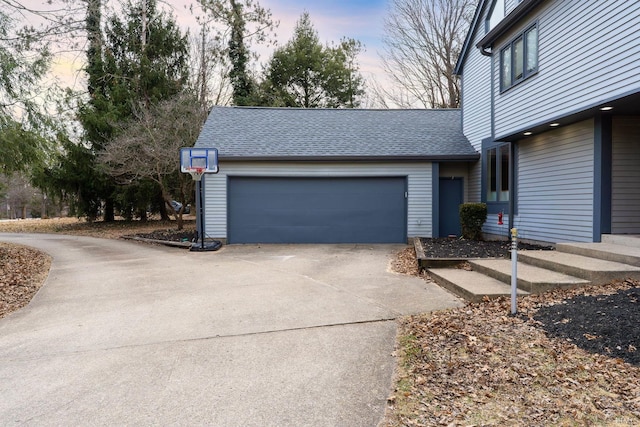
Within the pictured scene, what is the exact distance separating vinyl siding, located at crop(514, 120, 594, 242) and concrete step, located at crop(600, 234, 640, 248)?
0.33 metres

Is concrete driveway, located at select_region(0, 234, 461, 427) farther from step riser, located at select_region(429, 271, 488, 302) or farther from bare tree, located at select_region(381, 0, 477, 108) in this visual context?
bare tree, located at select_region(381, 0, 477, 108)

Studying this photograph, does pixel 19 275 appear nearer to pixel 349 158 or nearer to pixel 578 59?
pixel 349 158

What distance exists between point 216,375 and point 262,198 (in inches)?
370

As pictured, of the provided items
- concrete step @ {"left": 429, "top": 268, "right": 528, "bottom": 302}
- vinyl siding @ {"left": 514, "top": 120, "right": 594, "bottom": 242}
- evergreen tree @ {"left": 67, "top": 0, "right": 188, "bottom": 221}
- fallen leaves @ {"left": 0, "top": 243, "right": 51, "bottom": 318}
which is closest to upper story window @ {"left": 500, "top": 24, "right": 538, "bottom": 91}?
vinyl siding @ {"left": 514, "top": 120, "right": 594, "bottom": 242}

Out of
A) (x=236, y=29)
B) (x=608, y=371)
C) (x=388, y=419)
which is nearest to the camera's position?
(x=388, y=419)

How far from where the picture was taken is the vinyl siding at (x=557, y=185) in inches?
299

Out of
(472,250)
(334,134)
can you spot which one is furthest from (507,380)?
(334,134)

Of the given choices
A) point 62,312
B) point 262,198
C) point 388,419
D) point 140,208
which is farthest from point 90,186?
point 388,419

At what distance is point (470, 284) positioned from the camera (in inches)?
229

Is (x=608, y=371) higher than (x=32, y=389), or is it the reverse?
(x=608, y=371)

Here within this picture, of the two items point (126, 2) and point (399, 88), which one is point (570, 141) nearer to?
point (399, 88)

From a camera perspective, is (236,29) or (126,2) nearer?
(126,2)

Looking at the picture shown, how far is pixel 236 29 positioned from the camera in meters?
24.6

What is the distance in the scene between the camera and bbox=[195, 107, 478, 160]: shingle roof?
12297mm
